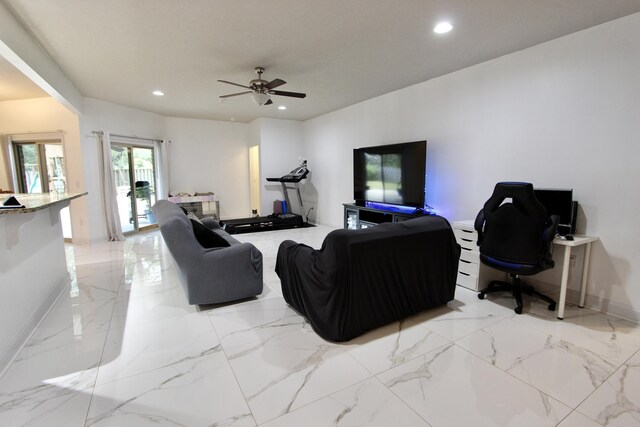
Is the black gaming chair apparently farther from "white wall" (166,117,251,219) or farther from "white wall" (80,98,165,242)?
"white wall" (166,117,251,219)

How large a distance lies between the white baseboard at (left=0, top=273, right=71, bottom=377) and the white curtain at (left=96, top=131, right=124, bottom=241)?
2.71 m

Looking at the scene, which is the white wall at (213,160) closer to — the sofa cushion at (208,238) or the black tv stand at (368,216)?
the black tv stand at (368,216)

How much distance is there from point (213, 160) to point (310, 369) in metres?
6.69

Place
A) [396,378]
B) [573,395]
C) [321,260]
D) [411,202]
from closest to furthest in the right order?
[573,395] → [396,378] → [321,260] → [411,202]

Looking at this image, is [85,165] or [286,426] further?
[85,165]

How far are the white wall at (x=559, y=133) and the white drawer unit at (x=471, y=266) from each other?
73 centimetres

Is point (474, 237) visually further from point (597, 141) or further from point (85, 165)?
point (85, 165)

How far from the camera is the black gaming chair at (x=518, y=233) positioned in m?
2.50

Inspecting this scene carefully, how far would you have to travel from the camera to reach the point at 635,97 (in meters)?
2.50

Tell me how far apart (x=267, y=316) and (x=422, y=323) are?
136 centimetres

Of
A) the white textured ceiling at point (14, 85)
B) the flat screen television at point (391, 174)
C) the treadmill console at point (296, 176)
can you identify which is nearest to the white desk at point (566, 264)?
the flat screen television at point (391, 174)

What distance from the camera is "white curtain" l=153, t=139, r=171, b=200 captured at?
666cm

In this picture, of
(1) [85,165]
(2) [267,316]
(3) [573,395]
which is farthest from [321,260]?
(1) [85,165]

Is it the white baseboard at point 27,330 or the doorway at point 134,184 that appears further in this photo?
the doorway at point 134,184
